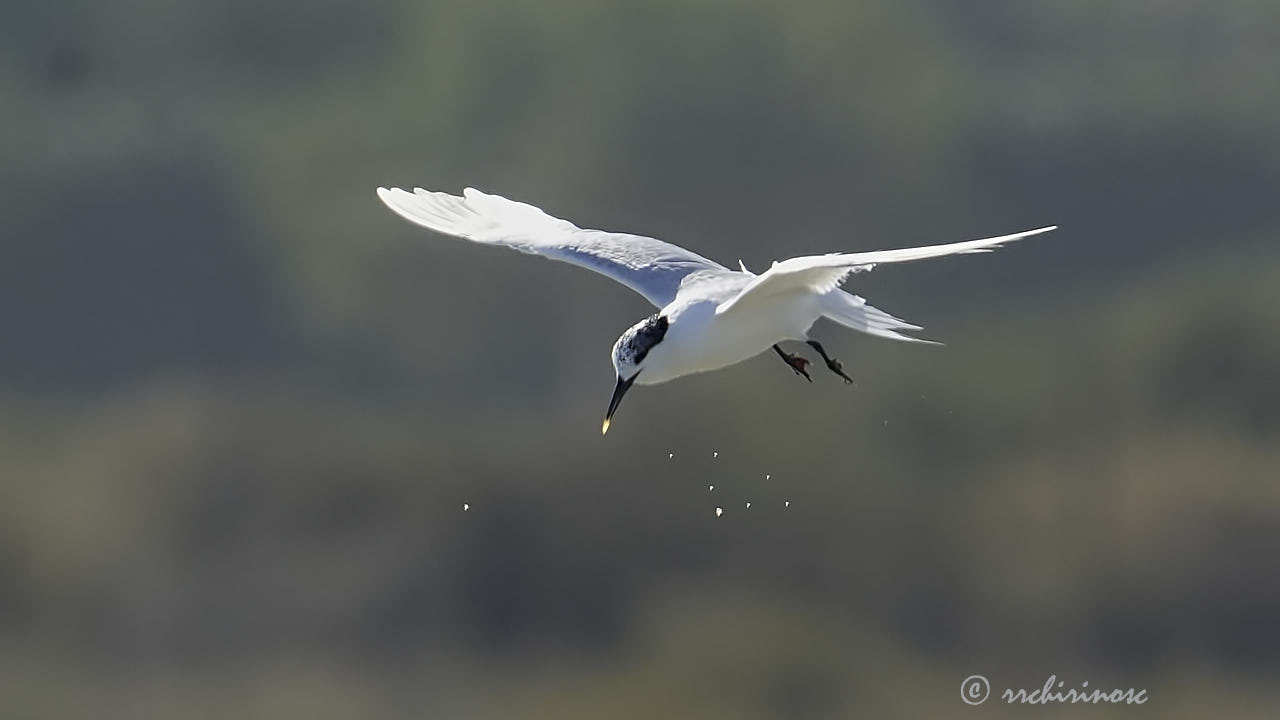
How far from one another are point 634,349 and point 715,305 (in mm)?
214

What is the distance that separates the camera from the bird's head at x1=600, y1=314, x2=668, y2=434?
390 cm

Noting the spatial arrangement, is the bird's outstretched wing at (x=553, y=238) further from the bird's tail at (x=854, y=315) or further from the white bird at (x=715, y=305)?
the bird's tail at (x=854, y=315)

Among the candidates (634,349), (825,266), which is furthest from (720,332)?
(825,266)

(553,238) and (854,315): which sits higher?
(553,238)

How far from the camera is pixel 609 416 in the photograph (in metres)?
4.01

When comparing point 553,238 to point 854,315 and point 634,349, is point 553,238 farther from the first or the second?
point 854,315

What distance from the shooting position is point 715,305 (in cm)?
388

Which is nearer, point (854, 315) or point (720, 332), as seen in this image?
point (720, 332)

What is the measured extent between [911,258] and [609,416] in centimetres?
95

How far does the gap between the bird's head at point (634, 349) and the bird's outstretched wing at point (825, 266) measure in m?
0.15

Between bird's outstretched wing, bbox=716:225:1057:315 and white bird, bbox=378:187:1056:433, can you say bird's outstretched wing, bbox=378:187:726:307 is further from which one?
bird's outstretched wing, bbox=716:225:1057:315

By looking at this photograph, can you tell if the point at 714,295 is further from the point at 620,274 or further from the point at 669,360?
the point at 620,274

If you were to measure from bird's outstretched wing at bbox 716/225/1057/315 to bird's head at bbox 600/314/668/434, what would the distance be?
151mm

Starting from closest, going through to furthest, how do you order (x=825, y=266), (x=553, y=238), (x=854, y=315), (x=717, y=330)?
(x=825, y=266) < (x=717, y=330) < (x=854, y=315) < (x=553, y=238)
